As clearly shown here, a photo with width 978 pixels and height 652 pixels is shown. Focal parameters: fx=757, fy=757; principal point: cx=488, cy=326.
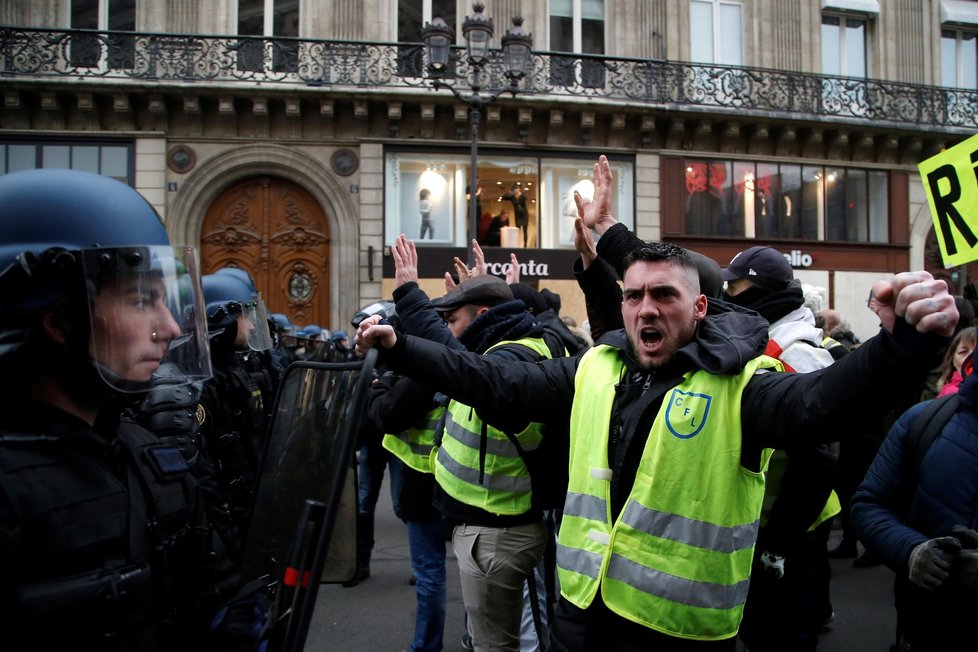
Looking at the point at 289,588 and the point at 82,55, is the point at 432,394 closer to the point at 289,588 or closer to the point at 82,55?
the point at 289,588

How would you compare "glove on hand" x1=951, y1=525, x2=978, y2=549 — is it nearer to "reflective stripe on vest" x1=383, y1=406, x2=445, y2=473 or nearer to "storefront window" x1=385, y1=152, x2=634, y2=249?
"reflective stripe on vest" x1=383, y1=406, x2=445, y2=473

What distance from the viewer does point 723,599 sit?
211cm

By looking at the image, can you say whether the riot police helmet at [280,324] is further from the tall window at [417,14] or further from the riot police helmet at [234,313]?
the tall window at [417,14]

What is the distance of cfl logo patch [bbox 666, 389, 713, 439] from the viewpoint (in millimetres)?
2148

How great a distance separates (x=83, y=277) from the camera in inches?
63.7

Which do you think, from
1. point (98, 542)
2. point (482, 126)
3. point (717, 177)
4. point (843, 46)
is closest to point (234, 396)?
point (98, 542)

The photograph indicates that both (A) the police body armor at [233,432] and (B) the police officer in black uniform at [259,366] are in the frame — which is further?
(B) the police officer in black uniform at [259,366]

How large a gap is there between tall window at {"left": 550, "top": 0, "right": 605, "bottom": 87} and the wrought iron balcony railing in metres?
0.03

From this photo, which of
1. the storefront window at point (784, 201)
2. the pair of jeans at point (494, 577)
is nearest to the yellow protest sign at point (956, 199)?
the pair of jeans at point (494, 577)

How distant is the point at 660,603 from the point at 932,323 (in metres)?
1.02

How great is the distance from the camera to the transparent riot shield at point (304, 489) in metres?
1.49

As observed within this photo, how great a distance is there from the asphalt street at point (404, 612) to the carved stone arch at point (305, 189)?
10.3 metres

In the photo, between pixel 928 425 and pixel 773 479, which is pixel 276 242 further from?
pixel 928 425

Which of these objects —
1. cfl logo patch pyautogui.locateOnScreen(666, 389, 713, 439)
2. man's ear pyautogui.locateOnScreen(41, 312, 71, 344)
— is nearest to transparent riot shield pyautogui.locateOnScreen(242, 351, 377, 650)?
man's ear pyautogui.locateOnScreen(41, 312, 71, 344)
